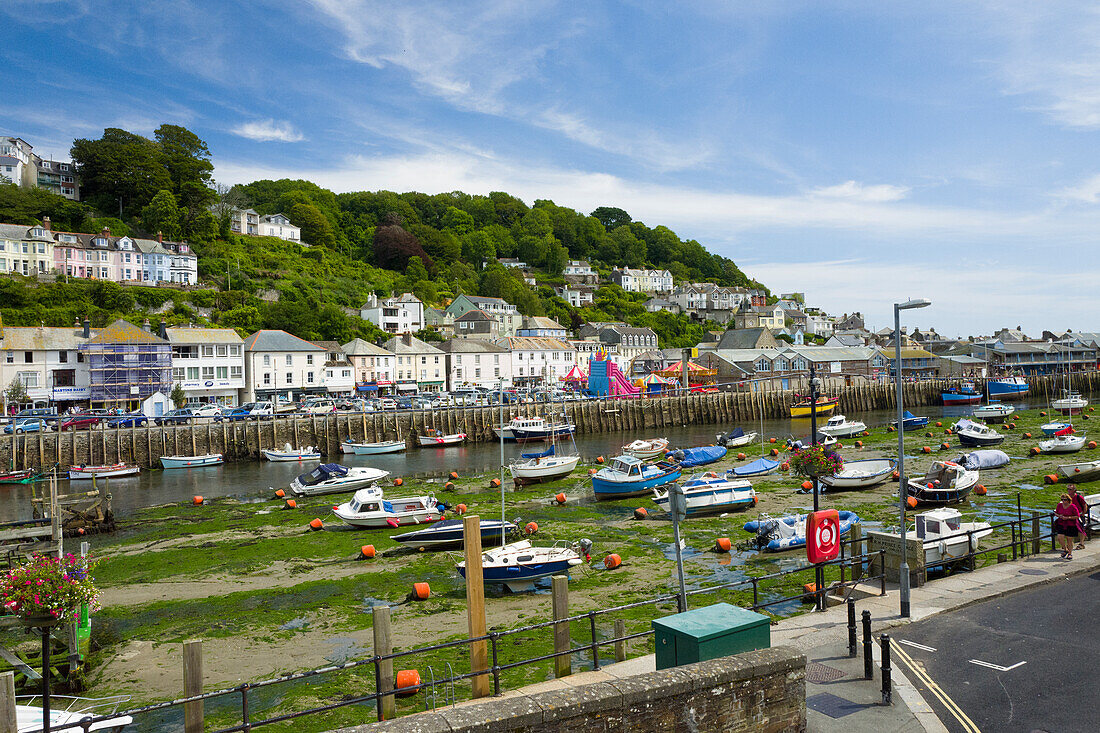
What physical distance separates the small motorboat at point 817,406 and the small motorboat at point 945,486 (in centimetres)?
4690

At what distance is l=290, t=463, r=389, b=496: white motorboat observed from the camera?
3997cm

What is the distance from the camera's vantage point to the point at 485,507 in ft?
110

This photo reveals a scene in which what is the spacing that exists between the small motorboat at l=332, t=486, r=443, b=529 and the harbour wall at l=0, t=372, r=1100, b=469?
101 ft

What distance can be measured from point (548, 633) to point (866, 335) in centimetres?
16457

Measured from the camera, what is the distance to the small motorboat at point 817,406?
7575cm

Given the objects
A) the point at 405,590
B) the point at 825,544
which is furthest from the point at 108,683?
the point at 825,544

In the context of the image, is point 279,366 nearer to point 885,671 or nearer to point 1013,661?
point 885,671

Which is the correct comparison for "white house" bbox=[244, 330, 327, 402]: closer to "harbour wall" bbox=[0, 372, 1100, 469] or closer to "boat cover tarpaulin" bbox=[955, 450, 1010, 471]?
"harbour wall" bbox=[0, 372, 1100, 469]

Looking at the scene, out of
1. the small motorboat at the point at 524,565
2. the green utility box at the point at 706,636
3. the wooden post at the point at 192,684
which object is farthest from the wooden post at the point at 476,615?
the small motorboat at the point at 524,565

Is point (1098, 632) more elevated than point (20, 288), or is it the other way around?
point (20, 288)

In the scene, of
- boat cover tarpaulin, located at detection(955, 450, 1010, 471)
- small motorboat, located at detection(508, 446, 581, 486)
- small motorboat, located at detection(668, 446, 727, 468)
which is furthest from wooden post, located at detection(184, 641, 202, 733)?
boat cover tarpaulin, located at detection(955, 450, 1010, 471)

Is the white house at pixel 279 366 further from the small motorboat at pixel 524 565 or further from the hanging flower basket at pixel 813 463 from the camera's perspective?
the hanging flower basket at pixel 813 463

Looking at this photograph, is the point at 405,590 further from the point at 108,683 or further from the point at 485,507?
the point at 485,507

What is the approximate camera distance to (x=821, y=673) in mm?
10578
